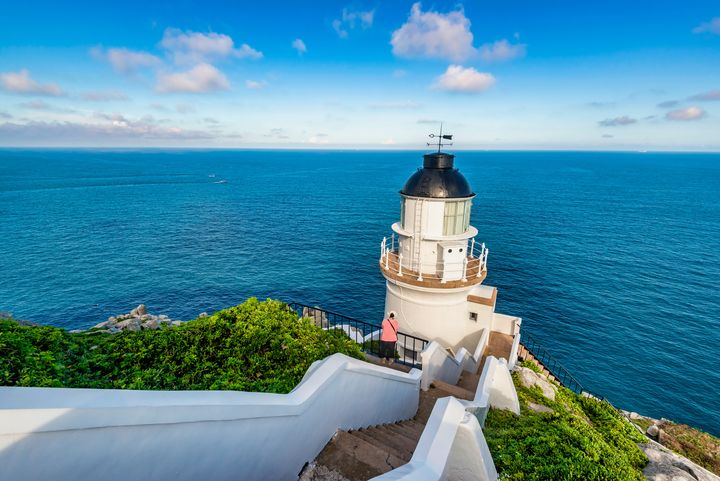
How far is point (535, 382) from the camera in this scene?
16453 mm

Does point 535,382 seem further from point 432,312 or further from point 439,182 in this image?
point 439,182

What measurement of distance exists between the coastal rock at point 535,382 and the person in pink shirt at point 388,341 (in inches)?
292

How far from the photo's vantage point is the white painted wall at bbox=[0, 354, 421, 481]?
3.46 meters

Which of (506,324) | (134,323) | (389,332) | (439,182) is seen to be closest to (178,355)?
(389,332)

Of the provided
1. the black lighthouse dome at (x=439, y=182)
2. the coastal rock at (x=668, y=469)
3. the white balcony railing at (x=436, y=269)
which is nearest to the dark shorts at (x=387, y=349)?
the white balcony railing at (x=436, y=269)

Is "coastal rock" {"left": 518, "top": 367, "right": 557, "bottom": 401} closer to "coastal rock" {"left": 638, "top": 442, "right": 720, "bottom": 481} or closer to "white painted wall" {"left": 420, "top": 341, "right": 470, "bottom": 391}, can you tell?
"white painted wall" {"left": 420, "top": 341, "right": 470, "bottom": 391}

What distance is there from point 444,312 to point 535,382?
5087mm

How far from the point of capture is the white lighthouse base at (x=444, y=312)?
16.7 m

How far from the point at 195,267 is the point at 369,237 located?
85.2 feet

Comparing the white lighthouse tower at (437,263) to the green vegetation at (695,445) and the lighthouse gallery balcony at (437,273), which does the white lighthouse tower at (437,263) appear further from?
the green vegetation at (695,445)

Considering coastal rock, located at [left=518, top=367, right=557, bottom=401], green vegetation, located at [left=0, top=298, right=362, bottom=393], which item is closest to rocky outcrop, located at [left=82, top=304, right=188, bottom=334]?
green vegetation, located at [left=0, top=298, right=362, bottom=393]

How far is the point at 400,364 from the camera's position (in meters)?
13.1

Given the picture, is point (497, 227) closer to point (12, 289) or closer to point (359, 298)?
point (359, 298)

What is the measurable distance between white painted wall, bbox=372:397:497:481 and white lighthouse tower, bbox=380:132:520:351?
1026cm
